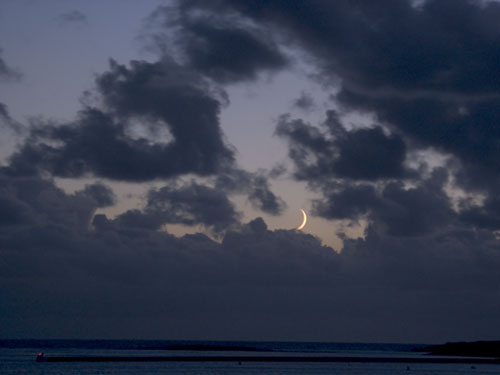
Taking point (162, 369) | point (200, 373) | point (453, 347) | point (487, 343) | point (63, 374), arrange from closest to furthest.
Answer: point (63, 374) → point (200, 373) → point (162, 369) → point (487, 343) → point (453, 347)

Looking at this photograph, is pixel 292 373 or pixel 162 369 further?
pixel 162 369

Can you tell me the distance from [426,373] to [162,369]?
128ft

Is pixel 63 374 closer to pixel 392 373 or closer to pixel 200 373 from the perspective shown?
pixel 200 373

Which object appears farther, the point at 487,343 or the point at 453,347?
the point at 453,347

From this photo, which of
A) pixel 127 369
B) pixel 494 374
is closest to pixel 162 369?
pixel 127 369

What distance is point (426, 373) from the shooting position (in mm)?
95375

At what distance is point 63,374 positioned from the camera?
84.4 meters

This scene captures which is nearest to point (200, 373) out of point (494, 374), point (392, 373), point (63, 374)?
point (63, 374)

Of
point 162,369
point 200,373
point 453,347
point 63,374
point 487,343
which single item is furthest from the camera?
point 453,347

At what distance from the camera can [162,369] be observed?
9681 centimetres

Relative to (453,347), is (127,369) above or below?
below

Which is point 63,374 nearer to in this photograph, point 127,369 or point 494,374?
point 127,369

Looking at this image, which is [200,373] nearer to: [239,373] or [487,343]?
[239,373]

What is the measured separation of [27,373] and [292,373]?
35705 mm
